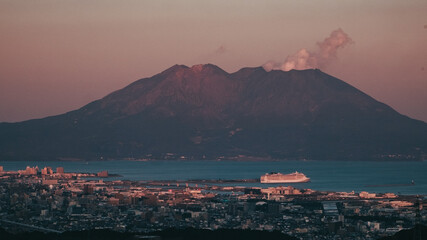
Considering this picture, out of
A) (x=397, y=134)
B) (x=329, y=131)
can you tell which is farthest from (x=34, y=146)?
(x=397, y=134)

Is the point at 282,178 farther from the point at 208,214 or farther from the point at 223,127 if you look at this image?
the point at 223,127

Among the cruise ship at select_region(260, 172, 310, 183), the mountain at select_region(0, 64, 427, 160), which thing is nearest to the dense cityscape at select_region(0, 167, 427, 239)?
the cruise ship at select_region(260, 172, 310, 183)

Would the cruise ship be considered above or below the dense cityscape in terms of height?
above

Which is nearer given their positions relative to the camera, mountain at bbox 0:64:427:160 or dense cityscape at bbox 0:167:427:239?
dense cityscape at bbox 0:167:427:239

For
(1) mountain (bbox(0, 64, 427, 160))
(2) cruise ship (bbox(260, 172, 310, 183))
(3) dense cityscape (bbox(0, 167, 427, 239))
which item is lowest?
(3) dense cityscape (bbox(0, 167, 427, 239))

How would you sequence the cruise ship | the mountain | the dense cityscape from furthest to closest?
the mountain → the cruise ship → the dense cityscape

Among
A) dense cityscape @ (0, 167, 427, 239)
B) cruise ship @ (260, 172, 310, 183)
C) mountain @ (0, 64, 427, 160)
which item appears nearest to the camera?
dense cityscape @ (0, 167, 427, 239)

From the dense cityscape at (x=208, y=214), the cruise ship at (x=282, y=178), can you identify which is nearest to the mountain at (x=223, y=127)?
the cruise ship at (x=282, y=178)

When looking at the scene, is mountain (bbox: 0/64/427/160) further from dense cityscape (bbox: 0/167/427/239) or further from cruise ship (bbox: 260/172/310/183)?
dense cityscape (bbox: 0/167/427/239)

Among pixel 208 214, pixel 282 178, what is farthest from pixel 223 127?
pixel 208 214
